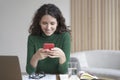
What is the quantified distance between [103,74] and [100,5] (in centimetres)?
157

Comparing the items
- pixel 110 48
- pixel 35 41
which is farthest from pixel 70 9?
pixel 35 41

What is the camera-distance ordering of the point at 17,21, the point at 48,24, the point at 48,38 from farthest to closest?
the point at 17,21 → the point at 48,38 → the point at 48,24

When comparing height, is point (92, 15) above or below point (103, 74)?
above

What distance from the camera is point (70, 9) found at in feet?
14.0

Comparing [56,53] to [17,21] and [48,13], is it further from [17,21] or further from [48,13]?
[17,21]

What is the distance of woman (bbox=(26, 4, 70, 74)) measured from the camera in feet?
6.01

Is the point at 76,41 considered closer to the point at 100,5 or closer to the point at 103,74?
the point at 100,5

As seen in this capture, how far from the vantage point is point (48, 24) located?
1.82m

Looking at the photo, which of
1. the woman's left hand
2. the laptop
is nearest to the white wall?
the woman's left hand

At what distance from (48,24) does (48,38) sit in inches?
6.2

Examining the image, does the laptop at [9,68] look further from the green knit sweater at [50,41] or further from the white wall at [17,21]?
the white wall at [17,21]

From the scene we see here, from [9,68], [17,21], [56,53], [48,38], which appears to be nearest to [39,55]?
[56,53]

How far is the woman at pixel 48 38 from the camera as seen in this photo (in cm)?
183

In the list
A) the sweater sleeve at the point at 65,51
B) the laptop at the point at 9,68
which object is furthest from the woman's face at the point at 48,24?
the laptop at the point at 9,68
